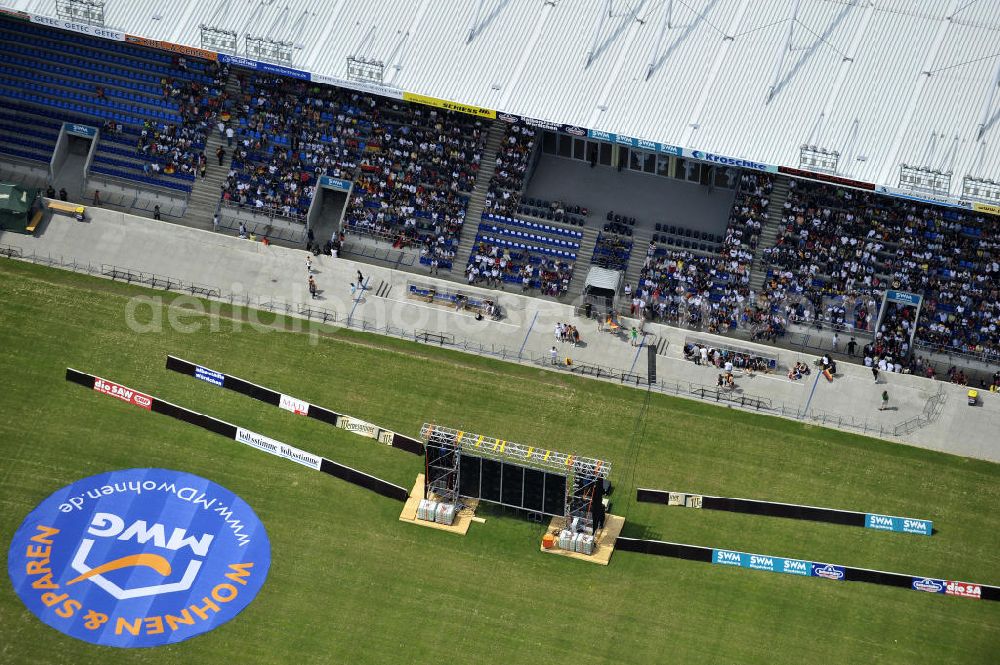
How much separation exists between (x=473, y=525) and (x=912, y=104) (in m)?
36.7

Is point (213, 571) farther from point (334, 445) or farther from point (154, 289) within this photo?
point (154, 289)

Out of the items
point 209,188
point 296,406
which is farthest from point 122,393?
point 209,188

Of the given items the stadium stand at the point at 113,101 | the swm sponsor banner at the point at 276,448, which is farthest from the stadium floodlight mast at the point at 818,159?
the stadium stand at the point at 113,101

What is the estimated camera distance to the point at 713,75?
101812mm

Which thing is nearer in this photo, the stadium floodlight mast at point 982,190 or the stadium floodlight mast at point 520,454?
the stadium floodlight mast at point 520,454

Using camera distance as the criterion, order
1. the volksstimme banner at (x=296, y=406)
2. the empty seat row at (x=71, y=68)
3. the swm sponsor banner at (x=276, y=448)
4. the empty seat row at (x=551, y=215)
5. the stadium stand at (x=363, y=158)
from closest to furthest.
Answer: the swm sponsor banner at (x=276, y=448) → the volksstimme banner at (x=296, y=406) → the empty seat row at (x=551, y=215) → the stadium stand at (x=363, y=158) → the empty seat row at (x=71, y=68)

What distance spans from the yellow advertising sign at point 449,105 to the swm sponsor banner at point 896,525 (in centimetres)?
3278

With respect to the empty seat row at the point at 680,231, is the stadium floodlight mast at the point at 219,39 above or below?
above

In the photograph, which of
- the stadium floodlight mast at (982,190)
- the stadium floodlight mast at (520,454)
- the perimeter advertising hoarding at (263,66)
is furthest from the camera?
the perimeter advertising hoarding at (263,66)

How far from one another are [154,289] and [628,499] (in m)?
32.9

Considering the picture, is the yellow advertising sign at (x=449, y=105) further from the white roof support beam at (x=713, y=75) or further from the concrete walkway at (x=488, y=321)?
the white roof support beam at (x=713, y=75)

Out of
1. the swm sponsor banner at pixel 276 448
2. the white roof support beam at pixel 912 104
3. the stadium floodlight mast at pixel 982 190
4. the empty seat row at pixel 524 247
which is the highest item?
the white roof support beam at pixel 912 104

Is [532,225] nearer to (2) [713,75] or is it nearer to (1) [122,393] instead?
(2) [713,75]

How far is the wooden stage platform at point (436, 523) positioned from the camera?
90250mm
